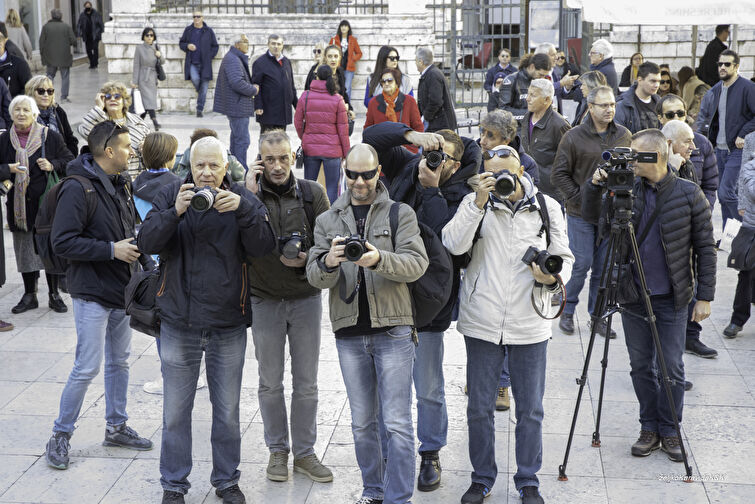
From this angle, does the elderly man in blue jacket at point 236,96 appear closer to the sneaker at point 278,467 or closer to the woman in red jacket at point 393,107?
the woman in red jacket at point 393,107

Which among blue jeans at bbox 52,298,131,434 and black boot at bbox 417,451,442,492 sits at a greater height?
blue jeans at bbox 52,298,131,434

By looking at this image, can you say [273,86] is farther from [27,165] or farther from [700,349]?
[700,349]

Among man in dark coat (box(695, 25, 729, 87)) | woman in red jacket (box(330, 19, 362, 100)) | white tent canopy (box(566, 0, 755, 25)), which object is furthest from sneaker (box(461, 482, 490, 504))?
woman in red jacket (box(330, 19, 362, 100))

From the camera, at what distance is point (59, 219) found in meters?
5.36

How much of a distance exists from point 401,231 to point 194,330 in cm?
116

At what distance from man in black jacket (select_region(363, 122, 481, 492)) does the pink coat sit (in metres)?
5.10

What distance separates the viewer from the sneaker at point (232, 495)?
506 cm

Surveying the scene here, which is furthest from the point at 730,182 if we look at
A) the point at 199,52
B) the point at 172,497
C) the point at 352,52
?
the point at 199,52

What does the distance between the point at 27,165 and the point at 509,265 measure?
4.71m

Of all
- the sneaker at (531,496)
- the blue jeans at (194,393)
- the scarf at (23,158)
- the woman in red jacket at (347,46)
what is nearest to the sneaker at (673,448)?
the sneaker at (531,496)

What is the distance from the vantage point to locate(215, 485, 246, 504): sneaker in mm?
5062

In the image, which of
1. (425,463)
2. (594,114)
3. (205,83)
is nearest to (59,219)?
(425,463)

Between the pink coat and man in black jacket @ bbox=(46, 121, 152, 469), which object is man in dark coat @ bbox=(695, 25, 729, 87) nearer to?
the pink coat

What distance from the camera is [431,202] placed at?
16.7 feet
